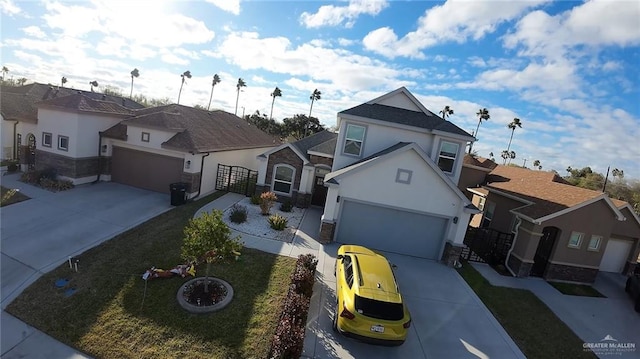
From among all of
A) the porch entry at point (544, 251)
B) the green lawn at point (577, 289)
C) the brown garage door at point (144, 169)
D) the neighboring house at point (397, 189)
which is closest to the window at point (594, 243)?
the porch entry at point (544, 251)

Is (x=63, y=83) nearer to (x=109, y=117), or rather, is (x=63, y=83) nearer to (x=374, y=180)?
(x=109, y=117)

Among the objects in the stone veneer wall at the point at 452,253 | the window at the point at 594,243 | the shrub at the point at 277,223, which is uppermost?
the window at the point at 594,243

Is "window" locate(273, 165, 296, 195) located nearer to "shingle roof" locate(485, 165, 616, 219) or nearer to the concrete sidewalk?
the concrete sidewalk

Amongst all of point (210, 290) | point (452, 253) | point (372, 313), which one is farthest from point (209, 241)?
point (452, 253)

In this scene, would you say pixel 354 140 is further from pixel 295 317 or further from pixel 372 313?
pixel 295 317

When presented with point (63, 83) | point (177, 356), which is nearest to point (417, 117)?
point (177, 356)

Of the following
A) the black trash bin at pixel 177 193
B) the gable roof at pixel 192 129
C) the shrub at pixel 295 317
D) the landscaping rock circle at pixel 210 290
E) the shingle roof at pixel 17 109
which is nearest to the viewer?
the shrub at pixel 295 317

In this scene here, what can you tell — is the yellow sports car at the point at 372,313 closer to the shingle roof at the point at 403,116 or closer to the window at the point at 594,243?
the shingle roof at the point at 403,116
